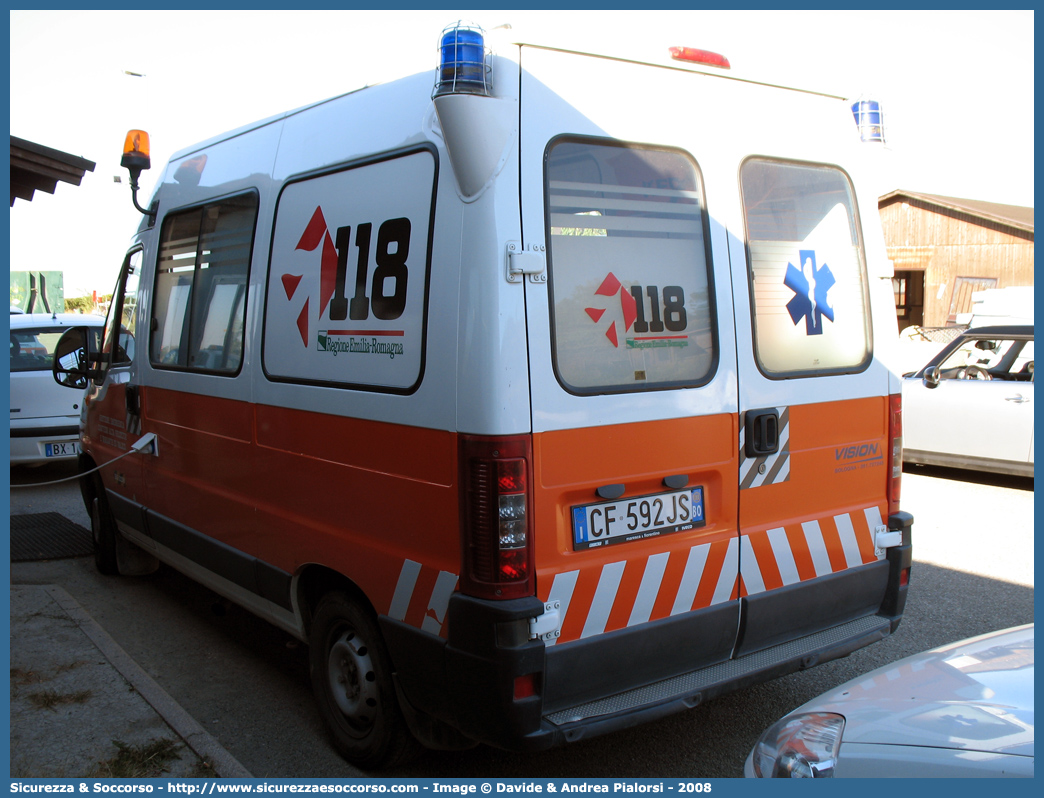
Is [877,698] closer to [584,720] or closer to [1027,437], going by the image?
[584,720]

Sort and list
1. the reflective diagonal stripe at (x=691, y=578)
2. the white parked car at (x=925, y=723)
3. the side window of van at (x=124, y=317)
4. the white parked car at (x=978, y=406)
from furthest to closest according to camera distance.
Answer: the white parked car at (x=978, y=406), the side window of van at (x=124, y=317), the reflective diagonal stripe at (x=691, y=578), the white parked car at (x=925, y=723)

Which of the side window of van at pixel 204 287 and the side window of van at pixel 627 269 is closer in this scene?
the side window of van at pixel 627 269

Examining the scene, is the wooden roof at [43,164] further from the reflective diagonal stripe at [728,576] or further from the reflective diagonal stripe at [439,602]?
the reflective diagonal stripe at [728,576]

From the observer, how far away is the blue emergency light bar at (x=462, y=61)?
253 centimetres

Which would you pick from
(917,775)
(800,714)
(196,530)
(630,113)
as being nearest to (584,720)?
(800,714)

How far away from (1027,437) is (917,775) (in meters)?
7.20

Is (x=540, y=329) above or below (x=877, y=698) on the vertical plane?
above

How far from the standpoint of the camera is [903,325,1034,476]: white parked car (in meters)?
8.07

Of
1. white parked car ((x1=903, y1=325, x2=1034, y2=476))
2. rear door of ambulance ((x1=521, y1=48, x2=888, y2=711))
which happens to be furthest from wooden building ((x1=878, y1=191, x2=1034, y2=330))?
rear door of ambulance ((x1=521, y1=48, x2=888, y2=711))

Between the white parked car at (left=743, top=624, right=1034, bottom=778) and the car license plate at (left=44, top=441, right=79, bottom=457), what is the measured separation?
823cm

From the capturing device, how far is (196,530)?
4.23 meters

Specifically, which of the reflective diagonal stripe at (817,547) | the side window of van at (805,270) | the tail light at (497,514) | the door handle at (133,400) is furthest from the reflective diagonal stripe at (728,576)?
the door handle at (133,400)

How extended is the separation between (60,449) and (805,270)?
26.3ft

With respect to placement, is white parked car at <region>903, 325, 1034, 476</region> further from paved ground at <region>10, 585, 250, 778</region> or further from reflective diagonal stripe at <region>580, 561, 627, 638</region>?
paved ground at <region>10, 585, 250, 778</region>
